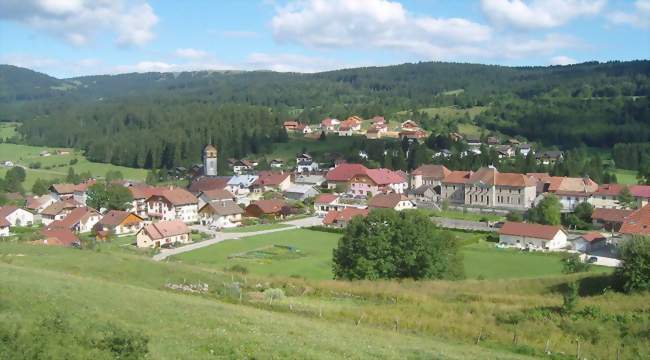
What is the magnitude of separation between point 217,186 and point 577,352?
62.5 metres

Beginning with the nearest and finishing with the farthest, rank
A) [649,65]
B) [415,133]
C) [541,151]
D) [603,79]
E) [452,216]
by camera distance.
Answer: [452,216] < [541,151] < [415,133] < [603,79] < [649,65]

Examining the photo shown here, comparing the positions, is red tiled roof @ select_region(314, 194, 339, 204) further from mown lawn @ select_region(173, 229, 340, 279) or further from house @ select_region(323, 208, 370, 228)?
mown lawn @ select_region(173, 229, 340, 279)

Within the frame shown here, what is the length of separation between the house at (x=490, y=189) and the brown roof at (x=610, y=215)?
12.3 m

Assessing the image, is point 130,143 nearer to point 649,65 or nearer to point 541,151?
point 541,151

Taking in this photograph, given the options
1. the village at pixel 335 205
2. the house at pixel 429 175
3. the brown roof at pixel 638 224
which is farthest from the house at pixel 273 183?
the brown roof at pixel 638 224

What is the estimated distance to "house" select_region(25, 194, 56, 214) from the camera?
216 feet

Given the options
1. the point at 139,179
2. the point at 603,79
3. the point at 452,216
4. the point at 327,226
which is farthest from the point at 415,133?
the point at 603,79

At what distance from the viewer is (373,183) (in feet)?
251

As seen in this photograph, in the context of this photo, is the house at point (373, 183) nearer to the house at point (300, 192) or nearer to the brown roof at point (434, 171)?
the brown roof at point (434, 171)

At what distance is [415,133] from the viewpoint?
116625mm

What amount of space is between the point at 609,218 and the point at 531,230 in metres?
10.5

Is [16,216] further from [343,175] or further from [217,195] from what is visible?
[343,175]

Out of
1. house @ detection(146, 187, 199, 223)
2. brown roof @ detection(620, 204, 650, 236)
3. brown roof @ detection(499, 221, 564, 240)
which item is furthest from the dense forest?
brown roof @ detection(620, 204, 650, 236)

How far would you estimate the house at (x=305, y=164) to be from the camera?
94250 mm
